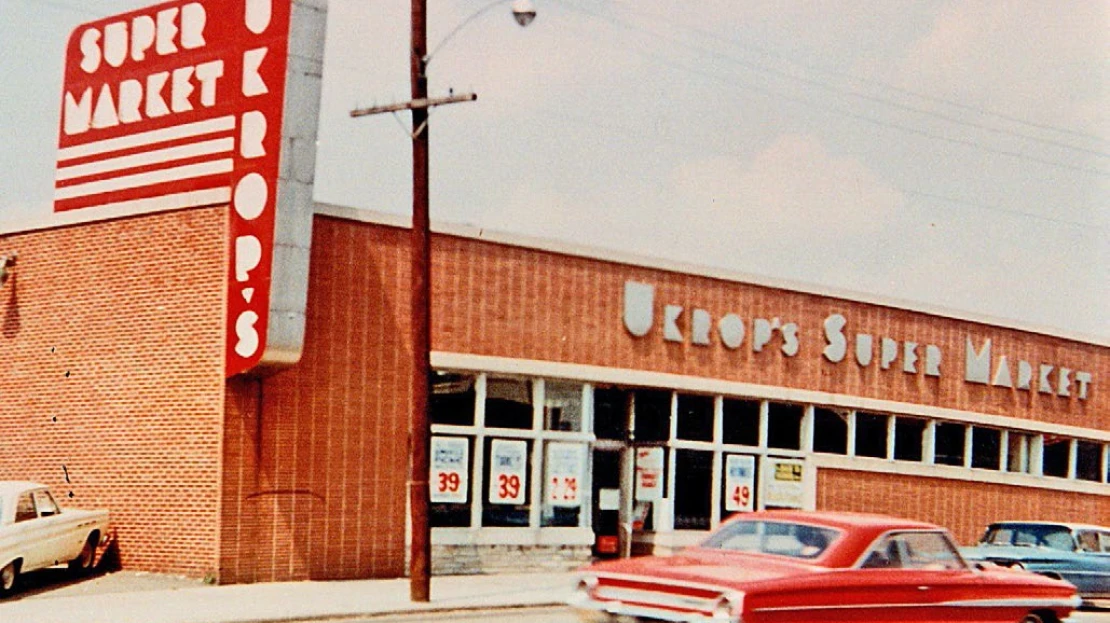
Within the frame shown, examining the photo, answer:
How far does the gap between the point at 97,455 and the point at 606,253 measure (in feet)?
31.1

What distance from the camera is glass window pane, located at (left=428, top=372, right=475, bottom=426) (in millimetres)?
24547

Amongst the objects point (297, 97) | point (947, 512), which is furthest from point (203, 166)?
point (947, 512)

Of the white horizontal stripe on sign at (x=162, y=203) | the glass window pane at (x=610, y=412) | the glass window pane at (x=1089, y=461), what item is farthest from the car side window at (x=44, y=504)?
the glass window pane at (x=1089, y=461)

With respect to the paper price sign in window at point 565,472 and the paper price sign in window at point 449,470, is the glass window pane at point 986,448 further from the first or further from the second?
the paper price sign in window at point 449,470

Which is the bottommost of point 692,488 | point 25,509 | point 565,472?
point 692,488

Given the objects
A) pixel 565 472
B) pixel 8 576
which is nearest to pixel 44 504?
pixel 8 576

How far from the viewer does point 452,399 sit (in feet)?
81.3

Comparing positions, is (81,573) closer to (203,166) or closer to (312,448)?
(312,448)

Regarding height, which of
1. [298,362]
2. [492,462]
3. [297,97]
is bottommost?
[492,462]

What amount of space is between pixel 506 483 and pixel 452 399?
1.75 metres

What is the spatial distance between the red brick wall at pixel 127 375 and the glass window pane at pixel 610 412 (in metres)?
7.84

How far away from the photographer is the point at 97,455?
74.7ft

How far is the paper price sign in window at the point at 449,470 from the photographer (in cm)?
2433

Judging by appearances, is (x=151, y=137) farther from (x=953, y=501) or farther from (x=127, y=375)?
(x=953, y=501)
